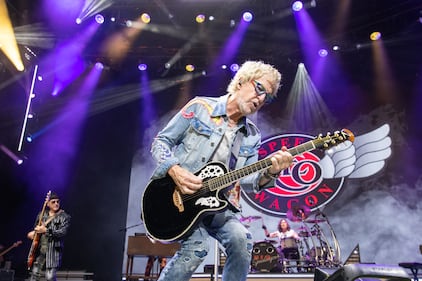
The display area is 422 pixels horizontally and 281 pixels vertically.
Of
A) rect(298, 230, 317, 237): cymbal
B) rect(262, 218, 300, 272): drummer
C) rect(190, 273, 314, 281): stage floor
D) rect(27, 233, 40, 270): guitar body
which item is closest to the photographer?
rect(190, 273, 314, 281): stage floor

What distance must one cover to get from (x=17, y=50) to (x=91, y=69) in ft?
7.02

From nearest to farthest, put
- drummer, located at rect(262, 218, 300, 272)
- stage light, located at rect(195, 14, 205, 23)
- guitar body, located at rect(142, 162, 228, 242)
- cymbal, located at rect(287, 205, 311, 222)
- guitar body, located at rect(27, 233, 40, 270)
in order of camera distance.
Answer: guitar body, located at rect(142, 162, 228, 242) → guitar body, located at rect(27, 233, 40, 270) → drummer, located at rect(262, 218, 300, 272) → cymbal, located at rect(287, 205, 311, 222) → stage light, located at rect(195, 14, 205, 23)

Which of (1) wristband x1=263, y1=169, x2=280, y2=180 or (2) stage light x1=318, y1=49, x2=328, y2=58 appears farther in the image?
(2) stage light x1=318, y1=49, x2=328, y2=58

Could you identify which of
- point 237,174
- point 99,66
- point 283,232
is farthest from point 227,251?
point 99,66

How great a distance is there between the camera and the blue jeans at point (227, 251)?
7.80 ft

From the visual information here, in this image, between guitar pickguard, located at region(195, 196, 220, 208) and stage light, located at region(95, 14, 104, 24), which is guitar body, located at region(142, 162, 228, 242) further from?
stage light, located at region(95, 14, 104, 24)

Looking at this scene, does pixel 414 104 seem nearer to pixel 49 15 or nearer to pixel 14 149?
pixel 49 15

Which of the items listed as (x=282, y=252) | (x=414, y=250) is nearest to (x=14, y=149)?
(x=282, y=252)

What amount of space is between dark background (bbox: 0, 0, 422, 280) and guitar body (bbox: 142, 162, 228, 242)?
694 centimetres

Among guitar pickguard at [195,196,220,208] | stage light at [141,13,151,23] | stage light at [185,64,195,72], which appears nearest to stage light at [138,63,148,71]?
stage light at [185,64,195,72]

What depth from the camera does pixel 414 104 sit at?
31.1ft

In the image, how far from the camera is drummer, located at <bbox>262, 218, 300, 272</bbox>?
320 inches

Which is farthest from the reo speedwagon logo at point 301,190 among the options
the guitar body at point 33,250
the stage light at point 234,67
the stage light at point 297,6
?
the guitar body at point 33,250

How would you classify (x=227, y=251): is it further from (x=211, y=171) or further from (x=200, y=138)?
(x=200, y=138)
